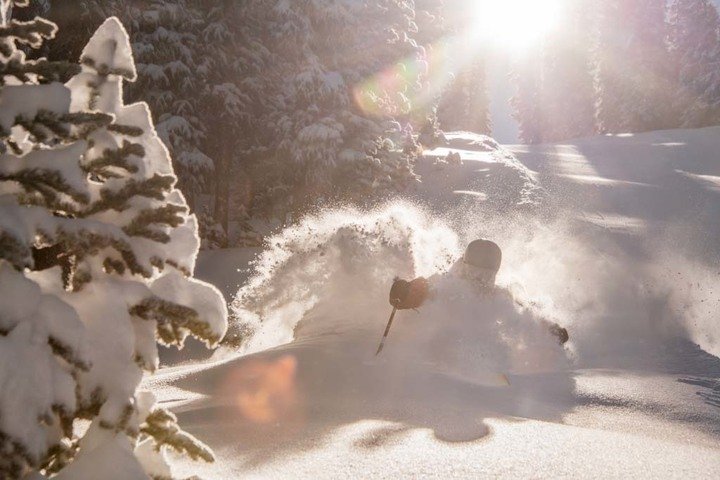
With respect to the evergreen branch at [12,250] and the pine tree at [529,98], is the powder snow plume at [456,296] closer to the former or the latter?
the evergreen branch at [12,250]

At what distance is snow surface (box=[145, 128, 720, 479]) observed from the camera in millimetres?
4715

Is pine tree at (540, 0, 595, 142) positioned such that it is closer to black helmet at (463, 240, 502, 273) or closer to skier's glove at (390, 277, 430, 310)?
black helmet at (463, 240, 502, 273)

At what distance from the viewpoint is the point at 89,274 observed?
2.23 m

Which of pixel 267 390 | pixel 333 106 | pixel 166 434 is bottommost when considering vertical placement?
pixel 267 390

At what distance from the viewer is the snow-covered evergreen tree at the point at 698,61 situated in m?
53.2

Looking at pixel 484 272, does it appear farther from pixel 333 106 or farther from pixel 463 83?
pixel 463 83

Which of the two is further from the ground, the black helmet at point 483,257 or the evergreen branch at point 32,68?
the evergreen branch at point 32,68

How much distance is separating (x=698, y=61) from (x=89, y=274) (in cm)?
6088

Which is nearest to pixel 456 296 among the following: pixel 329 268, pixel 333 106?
pixel 329 268

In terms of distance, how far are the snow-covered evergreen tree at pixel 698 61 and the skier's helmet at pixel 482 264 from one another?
50.4 meters

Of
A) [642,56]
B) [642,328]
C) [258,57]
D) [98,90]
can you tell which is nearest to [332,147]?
[258,57]

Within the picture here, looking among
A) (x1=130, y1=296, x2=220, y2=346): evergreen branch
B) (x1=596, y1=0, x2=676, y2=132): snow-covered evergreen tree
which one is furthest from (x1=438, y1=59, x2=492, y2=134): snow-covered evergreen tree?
(x1=130, y1=296, x2=220, y2=346): evergreen branch

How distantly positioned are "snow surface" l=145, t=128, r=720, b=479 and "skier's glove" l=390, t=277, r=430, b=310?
0.28m

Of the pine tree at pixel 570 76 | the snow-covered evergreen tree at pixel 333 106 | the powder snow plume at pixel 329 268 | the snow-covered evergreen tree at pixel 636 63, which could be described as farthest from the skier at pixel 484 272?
the pine tree at pixel 570 76
